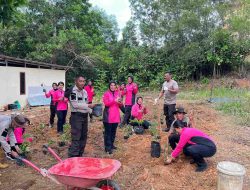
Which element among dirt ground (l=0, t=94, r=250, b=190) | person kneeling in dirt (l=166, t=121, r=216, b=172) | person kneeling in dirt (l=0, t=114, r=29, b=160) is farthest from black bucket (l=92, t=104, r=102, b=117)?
person kneeling in dirt (l=0, t=114, r=29, b=160)

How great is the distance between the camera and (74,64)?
2309 centimetres

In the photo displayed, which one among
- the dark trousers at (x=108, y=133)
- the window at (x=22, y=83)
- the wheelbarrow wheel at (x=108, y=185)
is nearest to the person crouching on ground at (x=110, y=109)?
the dark trousers at (x=108, y=133)

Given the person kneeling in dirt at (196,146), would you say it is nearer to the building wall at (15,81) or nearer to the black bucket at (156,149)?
the black bucket at (156,149)

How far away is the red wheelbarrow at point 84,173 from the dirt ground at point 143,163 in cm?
84

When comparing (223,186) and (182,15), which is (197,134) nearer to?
(223,186)

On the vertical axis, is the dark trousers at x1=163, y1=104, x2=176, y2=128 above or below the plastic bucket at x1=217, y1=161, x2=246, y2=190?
above

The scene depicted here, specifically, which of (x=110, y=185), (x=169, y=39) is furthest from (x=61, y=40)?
(x=110, y=185)

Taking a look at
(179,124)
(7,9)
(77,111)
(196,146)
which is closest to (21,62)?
(7,9)

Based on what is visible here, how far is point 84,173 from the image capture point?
14.0 feet

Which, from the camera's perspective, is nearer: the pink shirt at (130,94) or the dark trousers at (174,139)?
the dark trousers at (174,139)

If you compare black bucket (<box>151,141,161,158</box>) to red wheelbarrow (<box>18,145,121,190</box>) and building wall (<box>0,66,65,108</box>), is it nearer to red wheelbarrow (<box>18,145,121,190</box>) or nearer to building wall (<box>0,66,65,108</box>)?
red wheelbarrow (<box>18,145,121,190</box>)

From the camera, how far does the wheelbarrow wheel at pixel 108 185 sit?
4.39 metres

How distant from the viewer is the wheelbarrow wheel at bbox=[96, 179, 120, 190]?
14.4 ft

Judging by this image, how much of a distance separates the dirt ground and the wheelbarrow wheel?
29.1 inches
